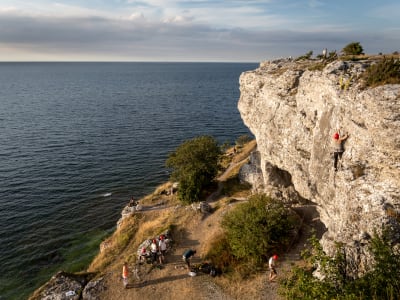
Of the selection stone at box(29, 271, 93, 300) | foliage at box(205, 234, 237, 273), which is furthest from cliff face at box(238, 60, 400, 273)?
stone at box(29, 271, 93, 300)

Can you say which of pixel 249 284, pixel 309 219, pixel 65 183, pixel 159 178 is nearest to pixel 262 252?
pixel 249 284

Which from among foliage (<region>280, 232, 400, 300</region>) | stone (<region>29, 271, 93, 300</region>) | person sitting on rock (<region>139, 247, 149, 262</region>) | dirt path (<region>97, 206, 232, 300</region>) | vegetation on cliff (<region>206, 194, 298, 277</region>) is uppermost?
foliage (<region>280, 232, 400, 300</region>)

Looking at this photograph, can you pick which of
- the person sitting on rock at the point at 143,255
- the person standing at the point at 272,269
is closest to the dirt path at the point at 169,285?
the person sitting on rock at the point at 143,255

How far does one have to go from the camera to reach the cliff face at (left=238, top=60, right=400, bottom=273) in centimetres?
1827

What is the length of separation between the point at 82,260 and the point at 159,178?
80.0ft

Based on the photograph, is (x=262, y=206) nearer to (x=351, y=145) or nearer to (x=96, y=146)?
(x=351, y=145)

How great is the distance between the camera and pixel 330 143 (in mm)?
23266

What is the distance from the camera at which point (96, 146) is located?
7456cm

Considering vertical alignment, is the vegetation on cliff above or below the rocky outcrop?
above

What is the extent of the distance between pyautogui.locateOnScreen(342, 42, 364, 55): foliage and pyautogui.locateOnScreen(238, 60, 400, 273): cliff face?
639cm

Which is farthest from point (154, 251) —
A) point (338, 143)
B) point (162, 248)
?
point (338, 143)

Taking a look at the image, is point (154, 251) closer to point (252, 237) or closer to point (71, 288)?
point (71, 288)

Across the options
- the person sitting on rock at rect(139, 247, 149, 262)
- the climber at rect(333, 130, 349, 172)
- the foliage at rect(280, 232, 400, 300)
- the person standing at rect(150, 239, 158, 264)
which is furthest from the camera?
the person sitting on rock at rect(139, 247, 149, 262)

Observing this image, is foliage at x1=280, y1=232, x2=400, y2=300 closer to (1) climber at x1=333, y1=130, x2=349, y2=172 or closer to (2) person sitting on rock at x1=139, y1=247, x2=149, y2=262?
(1) climber at x1=333, y1=130, x2=349, y2=172
